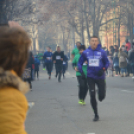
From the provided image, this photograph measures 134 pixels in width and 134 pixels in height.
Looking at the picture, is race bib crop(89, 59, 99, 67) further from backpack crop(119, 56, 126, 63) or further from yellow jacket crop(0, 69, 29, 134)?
backpack crop(119, 56, 126, 63)

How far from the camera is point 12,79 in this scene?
1698mm

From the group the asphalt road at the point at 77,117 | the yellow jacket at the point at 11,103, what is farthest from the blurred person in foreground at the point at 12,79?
the asphalt road at the point at 77,117

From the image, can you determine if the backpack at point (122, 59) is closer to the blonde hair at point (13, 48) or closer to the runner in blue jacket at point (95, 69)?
the runner in blue jacket at point (95, 69)

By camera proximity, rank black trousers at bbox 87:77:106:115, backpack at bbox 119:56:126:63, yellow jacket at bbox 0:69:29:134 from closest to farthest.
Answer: yellow jacket at bbox 0:69:29:134, black trousers at bbox 87:77:106:115, backpack at bbox 119:56:126:63

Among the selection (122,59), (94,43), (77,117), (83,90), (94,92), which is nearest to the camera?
(94,92)

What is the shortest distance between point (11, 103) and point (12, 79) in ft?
0.45

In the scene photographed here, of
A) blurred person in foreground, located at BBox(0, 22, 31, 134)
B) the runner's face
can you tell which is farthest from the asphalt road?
blurred person in foreground, located at BBox(0, 22, 31, 134)

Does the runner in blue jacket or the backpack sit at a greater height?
the runner in blue jacket

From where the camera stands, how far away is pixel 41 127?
21.0 feet

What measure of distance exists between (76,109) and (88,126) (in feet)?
6.32

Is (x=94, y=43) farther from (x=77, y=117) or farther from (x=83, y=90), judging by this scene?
(x=83, y=90)

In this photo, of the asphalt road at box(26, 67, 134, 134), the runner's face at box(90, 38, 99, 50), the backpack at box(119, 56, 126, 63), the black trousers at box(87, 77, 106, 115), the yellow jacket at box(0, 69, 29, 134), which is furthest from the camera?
the backpack at box(119, 56, 126, 63)

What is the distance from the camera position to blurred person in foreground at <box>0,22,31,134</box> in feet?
5.23

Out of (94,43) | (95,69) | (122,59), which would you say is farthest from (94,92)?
(122,59)
